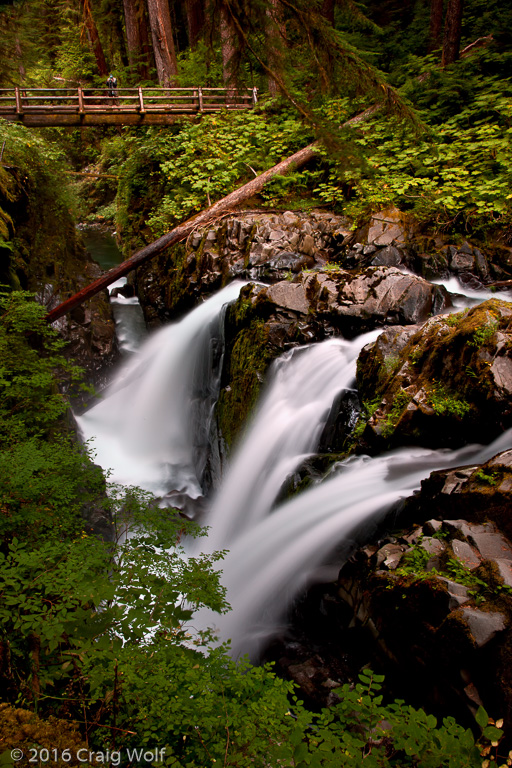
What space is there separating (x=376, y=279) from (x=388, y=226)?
6.14 feet

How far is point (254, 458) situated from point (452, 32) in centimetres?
1103

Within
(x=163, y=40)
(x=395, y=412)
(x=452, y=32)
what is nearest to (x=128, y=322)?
(x=395, y=412)

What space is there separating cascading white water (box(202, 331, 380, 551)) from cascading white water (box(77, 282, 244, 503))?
161 cm

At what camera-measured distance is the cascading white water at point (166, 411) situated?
334 inches

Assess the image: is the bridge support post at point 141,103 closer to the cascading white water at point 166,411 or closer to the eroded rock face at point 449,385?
the cascading white water at point 166,411

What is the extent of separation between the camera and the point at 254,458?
21.3ft

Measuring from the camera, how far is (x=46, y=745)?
5.46 ft

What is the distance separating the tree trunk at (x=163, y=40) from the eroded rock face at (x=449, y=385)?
42.7ft

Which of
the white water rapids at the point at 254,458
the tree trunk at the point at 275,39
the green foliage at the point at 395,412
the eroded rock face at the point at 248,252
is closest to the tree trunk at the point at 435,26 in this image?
the eroded rock face at the point at 248,252

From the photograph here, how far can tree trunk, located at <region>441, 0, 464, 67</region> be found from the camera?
1023 cm

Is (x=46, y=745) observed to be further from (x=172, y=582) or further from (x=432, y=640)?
(x=432, y=640)

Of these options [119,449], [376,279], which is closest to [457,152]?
[376,279]

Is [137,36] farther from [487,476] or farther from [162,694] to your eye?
[162,694]

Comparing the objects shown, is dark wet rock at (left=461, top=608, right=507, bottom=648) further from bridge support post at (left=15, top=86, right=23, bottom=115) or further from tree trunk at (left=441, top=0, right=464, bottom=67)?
bridge support post at (left=15, top=86, right=23, bottom=115)
